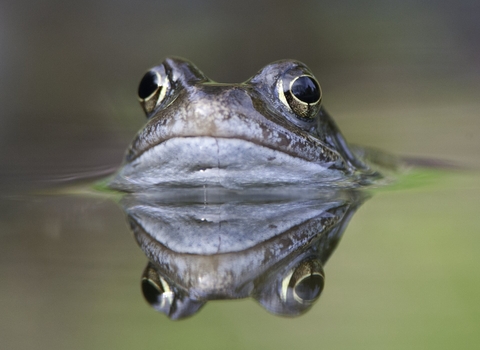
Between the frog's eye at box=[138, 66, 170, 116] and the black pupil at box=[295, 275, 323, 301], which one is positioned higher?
the frog's eye at box=[138, 66, 170, 116]

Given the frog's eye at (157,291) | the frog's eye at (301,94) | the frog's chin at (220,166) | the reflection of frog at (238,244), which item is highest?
the frog's eye at (301,94)

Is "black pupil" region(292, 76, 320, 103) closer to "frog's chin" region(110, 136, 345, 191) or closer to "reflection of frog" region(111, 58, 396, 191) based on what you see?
"reflection of frog" region(111, 58, 396, 191)

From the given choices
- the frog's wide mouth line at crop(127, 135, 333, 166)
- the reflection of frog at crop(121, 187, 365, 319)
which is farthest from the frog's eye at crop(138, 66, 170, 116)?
the reflection of frog at crop(121, 187, 365, 319)

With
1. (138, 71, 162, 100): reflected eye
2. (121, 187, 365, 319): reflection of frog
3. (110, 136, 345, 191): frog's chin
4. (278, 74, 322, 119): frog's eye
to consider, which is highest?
(138, 71, 162, 100): reflected eye

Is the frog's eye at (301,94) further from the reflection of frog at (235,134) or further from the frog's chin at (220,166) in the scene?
the frog's chin at (220,166)

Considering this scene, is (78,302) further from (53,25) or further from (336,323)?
(53,25)

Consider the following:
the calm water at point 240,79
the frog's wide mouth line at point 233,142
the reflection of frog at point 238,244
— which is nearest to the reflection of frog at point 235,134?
the frog's wide mouth line at point 233,142

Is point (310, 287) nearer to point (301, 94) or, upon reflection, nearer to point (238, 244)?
point (238, 244)
